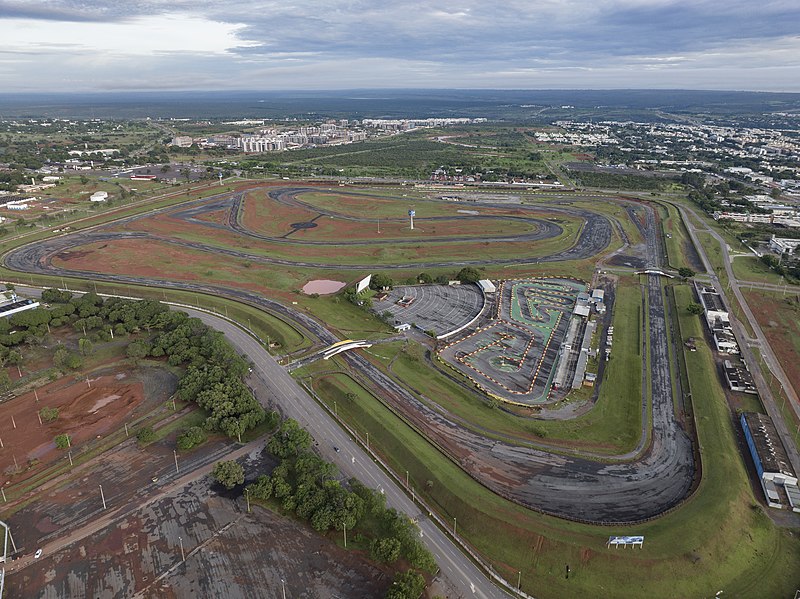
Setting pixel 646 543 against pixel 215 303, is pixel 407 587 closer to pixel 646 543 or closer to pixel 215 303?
pixel 646 543

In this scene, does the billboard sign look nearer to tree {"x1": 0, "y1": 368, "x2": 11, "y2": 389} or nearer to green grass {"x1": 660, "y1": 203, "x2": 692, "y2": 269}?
tree {"x1": 0, "y1": 368, "x2": 11, "y2": 389}

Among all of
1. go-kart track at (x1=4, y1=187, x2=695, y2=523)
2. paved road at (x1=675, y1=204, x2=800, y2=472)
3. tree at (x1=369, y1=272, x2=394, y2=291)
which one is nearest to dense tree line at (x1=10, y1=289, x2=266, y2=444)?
go-kart track at (x1=4, y1=187, x2=695, y2=523)

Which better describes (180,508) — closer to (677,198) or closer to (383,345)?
(383,345)

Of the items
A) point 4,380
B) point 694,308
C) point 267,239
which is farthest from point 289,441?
point 267,239

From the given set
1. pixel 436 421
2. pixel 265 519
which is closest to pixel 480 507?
pixel 436 421

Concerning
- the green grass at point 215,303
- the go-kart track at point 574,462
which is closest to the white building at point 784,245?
the go-kart track at point 574,462

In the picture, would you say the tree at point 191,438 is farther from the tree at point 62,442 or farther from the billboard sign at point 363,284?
the billboard sign at point 363,284
